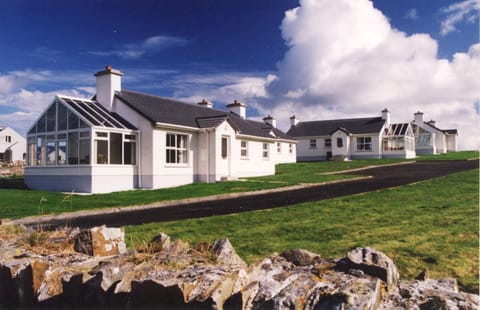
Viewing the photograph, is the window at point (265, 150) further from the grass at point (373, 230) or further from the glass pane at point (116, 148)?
the grass at point (373, 230)

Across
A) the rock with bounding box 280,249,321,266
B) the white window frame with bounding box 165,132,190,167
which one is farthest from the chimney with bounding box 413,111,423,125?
the rock with bounding box 280,249,321,266

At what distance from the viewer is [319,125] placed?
2291 inches

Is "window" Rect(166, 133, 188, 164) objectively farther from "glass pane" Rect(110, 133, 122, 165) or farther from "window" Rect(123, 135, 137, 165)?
"glass pane" Rect(110, 133, 122, 165)

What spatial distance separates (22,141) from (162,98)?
53.8m

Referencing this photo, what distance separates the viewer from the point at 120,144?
75.0 ft

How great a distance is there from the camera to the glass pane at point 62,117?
75.1 feet

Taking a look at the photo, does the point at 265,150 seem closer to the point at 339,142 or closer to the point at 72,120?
the point at 72,120

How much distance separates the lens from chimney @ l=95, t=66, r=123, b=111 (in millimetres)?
24484

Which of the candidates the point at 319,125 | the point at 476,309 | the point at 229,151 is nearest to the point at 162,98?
the point at 229,151

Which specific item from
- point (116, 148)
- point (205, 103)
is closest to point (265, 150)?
point (205, 103)

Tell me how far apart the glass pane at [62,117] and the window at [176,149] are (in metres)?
6.00

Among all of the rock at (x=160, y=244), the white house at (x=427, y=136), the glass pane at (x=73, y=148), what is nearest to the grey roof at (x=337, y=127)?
the white house at (x=427, y=136)

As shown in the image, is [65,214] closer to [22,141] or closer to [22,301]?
[22,301]

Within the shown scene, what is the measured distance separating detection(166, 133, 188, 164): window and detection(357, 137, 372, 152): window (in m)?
33.1
